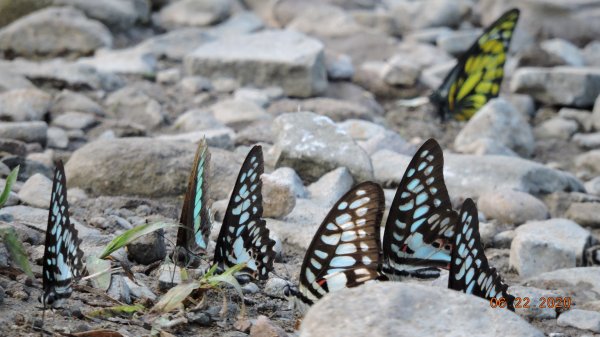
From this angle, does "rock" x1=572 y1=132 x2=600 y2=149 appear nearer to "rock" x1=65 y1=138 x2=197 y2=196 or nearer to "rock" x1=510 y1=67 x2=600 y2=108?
"rock" x1=510 y1=67 x2=600 y2=108

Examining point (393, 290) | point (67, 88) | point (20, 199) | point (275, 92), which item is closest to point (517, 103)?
point (275, 92)

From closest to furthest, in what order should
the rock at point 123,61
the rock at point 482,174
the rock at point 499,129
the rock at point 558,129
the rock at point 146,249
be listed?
the rock at point 146,249 → the rock at point 482,174 → the rock at point 499,129 → the rock at point 558,129 → the rock at point 123,61

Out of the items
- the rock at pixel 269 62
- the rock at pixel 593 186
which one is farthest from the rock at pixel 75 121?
the rock at pixel 593 186

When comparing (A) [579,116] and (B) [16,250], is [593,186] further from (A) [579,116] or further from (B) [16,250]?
(B) [16,250]

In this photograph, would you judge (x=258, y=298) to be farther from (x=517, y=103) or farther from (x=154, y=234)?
(x=517, y=103)

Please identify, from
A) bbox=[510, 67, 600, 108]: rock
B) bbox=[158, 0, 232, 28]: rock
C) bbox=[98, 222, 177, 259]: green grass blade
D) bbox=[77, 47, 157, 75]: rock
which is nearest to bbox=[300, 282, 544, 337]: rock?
bbox=[98, 222, 177, 259]: green grass blade

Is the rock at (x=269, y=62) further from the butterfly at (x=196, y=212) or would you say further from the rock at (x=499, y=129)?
the butterfly at (x=196, y=212)
